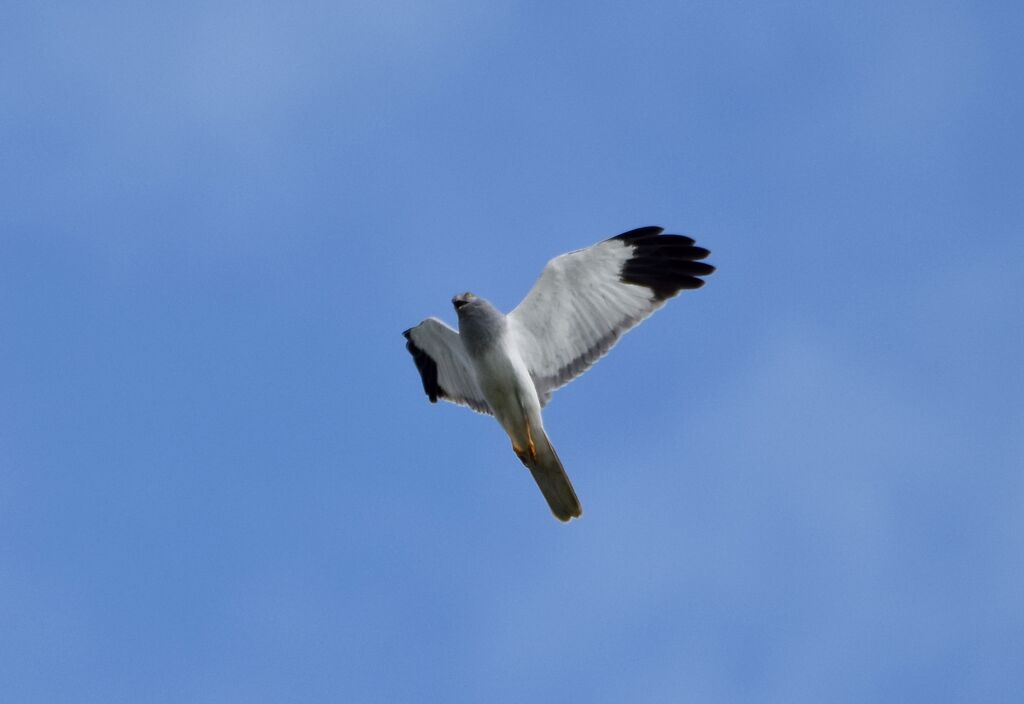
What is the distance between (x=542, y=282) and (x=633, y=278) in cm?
106

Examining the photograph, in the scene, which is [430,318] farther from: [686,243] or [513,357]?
[686,243]

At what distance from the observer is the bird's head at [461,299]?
1574 centimetres

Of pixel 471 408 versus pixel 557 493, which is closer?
pixel 557 493

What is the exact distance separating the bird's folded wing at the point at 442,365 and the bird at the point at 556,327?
0.07 feet

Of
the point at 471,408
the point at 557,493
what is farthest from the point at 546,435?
the point at 471,408

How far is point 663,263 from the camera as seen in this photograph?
1603cm

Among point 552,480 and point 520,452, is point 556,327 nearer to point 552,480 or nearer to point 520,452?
point 520,452

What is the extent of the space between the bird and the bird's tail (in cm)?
1

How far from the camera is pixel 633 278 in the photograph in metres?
16.1

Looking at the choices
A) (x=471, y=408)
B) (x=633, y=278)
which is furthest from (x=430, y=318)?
(x=633, y=278)

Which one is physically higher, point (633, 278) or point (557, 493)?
point (633, 278)

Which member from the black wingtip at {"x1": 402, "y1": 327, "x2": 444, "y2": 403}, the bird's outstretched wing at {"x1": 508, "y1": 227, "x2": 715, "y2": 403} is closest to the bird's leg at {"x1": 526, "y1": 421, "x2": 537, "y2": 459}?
the bird's outstretched wing at {"x1": 508, "y1": 227, "x2": 715, "y2": 403}

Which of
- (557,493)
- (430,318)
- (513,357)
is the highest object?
(430,318)

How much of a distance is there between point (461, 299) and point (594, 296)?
5.19 ft
